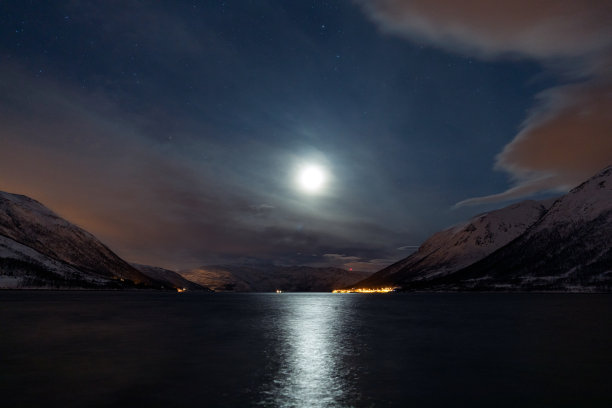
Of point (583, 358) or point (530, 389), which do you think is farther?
point (583, 358)

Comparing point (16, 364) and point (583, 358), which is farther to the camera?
point (583, 358)

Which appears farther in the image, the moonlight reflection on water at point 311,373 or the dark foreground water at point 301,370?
the dark foreground water at point 301,370

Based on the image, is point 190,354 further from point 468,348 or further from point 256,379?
point 468,348

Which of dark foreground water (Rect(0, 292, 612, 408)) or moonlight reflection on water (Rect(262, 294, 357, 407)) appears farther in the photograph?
dark foreground water (Rect(0, 292, 612, 408))

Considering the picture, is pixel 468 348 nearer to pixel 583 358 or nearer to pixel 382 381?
pixel 583 358

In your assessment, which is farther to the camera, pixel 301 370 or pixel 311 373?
pixel 301 370

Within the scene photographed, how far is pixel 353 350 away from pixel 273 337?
1646 centimetres

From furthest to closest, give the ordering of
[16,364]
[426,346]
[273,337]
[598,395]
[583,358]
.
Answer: [273,337] < [426,346] < [583,358] < [16,364] < [598,395]

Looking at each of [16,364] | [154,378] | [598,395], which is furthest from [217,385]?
[598,395]

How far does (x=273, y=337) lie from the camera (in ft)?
194

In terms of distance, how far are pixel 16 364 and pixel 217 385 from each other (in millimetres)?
20690

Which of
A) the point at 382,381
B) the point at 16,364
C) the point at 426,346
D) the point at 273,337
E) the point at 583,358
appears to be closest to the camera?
the point at 382,381

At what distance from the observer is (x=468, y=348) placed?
49062 millimetres

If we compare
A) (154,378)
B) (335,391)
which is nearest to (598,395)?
(335,391)
